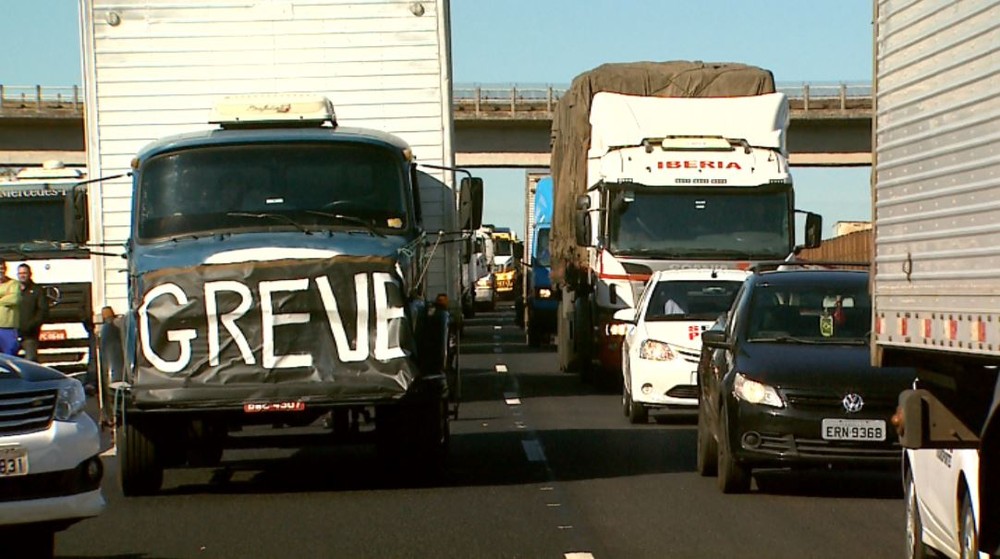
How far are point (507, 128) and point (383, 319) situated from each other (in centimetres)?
5348

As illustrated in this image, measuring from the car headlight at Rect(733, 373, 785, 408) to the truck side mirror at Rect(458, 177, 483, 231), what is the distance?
123 inches

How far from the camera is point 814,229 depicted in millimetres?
25672

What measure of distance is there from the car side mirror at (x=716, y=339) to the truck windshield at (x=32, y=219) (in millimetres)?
13570

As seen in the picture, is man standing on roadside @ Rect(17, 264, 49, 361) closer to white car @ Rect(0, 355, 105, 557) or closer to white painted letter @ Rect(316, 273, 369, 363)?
white painted letter @ Rect(316, 273, 369, 363)

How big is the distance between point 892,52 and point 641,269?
16.6 metres

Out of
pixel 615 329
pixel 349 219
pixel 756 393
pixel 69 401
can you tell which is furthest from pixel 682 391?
pixel 69 401

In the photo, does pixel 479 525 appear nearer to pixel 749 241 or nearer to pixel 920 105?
pixel 920 105

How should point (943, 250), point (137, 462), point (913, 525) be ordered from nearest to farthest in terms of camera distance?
point (943, 250) → point (913, 525) → point (137, 462)

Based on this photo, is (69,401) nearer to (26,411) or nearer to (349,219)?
(26,411)

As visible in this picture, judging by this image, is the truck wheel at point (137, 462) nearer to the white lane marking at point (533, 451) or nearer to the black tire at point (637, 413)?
the white lane marking at point (533, 451)

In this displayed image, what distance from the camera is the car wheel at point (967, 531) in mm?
8023

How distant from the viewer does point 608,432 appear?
19.6 m

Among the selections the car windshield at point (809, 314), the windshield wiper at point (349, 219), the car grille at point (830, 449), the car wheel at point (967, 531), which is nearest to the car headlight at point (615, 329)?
the car windshield at point (809, 314)

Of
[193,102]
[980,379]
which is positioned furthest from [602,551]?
[193,102]
